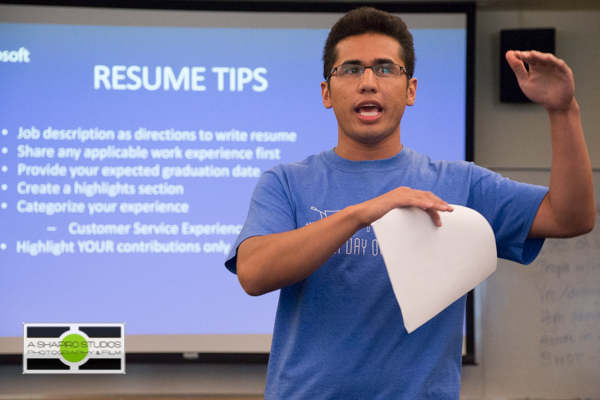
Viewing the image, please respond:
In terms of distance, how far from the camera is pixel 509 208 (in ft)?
3.00

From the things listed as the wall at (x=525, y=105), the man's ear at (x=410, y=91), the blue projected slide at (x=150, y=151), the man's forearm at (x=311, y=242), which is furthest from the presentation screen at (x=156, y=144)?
the man's forearm at (x=311, y=242)

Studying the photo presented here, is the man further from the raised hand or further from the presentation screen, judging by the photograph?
the presentation screen

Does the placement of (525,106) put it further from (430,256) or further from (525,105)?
(430,256)

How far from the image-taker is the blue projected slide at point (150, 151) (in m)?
2.44

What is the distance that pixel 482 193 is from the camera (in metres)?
0.95

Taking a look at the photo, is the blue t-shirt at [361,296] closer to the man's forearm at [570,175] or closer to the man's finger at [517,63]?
the man's forearm at [570,175]

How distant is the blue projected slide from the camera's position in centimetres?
244

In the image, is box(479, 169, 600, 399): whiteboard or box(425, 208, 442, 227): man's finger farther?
box(479, 169, 600, 399): whiteboard

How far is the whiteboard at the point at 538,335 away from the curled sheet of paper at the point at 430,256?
6.09ft

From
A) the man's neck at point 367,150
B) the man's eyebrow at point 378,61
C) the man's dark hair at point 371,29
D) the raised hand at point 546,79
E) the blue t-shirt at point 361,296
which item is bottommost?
the blue t-shirt at point 361,296
